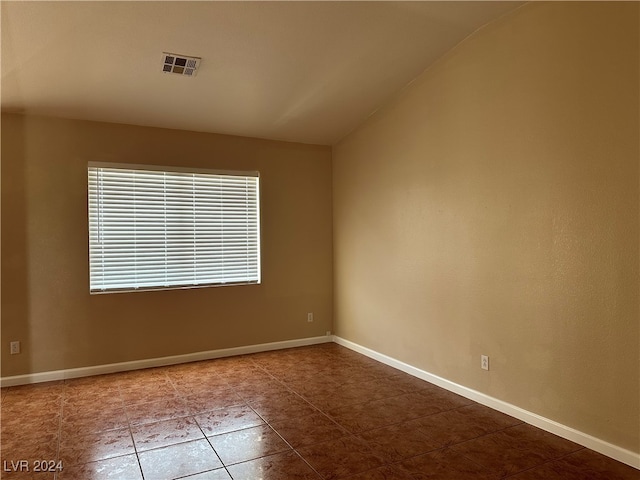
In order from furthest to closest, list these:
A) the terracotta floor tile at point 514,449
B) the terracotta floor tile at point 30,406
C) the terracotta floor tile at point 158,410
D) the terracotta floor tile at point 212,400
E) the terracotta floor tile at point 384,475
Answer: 1. the terracotta floor tile at point 212,400
2. the terracotta floor tile at point 30,406
3. the terracotta floor tile at point 158,410
4. the terracotta floor tile at point 514,449
5. the terracotta floor tile at point 384,475

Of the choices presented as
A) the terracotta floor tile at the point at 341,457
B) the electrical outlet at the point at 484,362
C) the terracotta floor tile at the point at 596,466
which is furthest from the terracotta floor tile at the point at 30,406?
the terracotta floor tile at the point at 596,466

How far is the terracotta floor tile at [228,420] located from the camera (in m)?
3.11

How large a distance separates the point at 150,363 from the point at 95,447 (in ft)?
5.92

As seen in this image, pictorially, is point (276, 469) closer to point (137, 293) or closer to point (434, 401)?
point (434, 401)

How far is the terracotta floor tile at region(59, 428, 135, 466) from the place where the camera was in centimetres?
271

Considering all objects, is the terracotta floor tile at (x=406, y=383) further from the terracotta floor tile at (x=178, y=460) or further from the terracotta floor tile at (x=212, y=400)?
the terracotta floor tile at (x=178, y=460)

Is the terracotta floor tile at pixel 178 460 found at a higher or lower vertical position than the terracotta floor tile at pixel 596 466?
higher

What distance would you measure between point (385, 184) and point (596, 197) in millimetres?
2212

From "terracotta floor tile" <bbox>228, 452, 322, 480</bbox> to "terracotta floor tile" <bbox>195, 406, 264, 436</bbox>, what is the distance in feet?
1.67

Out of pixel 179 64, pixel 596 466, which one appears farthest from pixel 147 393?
pixel 596 466

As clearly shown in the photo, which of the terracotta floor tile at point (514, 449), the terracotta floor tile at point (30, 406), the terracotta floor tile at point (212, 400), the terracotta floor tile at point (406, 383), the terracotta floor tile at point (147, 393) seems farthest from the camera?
the terracotta floor tile at point (406, 383)

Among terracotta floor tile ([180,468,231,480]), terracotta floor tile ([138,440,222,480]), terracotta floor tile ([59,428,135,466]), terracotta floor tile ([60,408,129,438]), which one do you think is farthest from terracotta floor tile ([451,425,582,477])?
terracotta floor tile ([60,408,129,438])

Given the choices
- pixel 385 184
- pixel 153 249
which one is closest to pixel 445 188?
pixel 385 184

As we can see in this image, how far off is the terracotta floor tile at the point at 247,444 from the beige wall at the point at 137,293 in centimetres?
201
